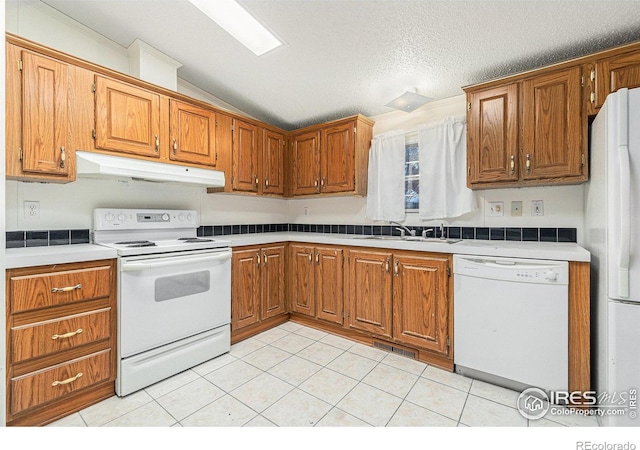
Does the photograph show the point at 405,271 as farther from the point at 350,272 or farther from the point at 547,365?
the point at 547,365

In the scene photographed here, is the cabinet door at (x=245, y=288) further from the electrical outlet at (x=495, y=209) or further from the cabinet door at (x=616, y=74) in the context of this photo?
the cabinet door at (x=616, y=74)

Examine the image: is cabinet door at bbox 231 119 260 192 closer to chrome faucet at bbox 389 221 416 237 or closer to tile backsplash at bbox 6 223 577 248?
tile backsplash at bbox 6 223 577 248

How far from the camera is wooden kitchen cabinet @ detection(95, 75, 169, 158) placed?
2041mm

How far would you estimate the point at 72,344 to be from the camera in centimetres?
168

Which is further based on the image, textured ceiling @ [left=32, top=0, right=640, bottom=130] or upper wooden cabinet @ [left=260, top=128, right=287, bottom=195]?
upper wooden cabinet @ [left=260, top=128, right=287, bottom=195]

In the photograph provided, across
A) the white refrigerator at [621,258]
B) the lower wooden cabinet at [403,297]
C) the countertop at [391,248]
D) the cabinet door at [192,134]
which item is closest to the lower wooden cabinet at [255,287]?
the countertop at [391,248]

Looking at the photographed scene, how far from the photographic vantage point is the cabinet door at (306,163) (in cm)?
333

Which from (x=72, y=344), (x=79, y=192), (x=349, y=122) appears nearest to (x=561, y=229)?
(x=349, y=122)

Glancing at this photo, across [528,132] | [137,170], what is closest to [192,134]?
[137,170]

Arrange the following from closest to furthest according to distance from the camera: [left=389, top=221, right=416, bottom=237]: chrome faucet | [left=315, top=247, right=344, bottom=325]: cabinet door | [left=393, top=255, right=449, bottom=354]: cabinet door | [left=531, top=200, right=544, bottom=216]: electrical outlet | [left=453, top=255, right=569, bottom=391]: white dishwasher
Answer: [left=453, top=255, right=569, bottom=391]: white dishwasher → [left=393, top=255, right=449, bottom=354]: cabinet door → [left=531, top=200, right=544, bottom=216]: electrical outlet → [left=315, top=247, right=344, bottom=325]: cabinet door → [left=389, top=221, right=416, bottom=237]: chrome faucet

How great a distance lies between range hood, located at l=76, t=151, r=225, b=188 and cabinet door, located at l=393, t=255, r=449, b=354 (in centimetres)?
181

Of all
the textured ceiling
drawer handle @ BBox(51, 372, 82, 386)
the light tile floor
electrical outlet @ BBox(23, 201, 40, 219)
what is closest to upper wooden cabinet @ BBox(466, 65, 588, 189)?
the textured ceiling

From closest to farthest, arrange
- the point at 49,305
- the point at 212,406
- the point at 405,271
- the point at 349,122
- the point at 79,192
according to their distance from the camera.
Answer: the point at 49,305, the point at 212,406, the point at 79,192, the point at 405,271, the point at 349,122
